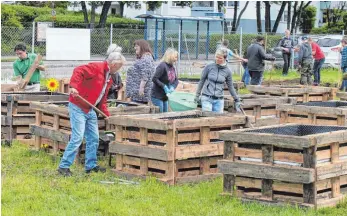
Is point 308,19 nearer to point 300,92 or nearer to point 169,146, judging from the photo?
point 300,92

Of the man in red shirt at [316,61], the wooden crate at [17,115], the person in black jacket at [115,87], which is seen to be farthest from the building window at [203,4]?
the wooden crate at [17,115]

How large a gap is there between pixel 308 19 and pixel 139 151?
192 ft

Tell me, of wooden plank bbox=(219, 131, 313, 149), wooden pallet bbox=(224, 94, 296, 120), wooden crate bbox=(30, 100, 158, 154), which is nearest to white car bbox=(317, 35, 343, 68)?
wooden pallet bbox=(224, 94, 296, 120)

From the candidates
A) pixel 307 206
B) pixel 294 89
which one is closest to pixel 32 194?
pixel 307 206

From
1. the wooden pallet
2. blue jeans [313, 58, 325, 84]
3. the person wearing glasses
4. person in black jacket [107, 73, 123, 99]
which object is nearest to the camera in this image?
the wooden pallet

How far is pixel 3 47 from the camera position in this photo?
94.8ft

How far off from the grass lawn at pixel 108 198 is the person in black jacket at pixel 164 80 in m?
2.45

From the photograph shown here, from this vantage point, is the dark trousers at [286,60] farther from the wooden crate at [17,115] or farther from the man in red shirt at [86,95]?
the man in red shirt at [86,95]

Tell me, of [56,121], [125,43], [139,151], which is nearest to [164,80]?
[56,121]

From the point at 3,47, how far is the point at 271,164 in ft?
70.0

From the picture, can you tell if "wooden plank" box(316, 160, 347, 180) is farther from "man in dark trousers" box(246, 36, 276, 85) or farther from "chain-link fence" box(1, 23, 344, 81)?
"chain-link fence" box(1, 23, 344, 81)

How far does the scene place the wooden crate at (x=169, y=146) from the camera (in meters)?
10.2

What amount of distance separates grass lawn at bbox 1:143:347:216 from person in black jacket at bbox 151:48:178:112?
2.45 metres

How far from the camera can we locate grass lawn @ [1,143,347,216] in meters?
8.66
